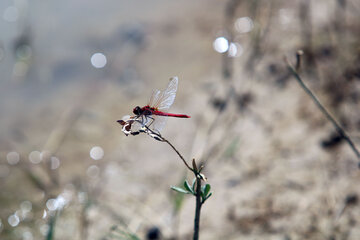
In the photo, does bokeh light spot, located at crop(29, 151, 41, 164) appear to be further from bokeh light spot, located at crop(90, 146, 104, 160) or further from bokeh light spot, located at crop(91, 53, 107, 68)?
bokeh light spot, located at crop(91, 53, 107, 68)

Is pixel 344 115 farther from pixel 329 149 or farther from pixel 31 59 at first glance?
pixel 31 59

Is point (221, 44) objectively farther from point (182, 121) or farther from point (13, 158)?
point (13, 158)

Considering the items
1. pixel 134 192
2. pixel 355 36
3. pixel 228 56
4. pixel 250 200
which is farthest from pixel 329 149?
pixel 228 56

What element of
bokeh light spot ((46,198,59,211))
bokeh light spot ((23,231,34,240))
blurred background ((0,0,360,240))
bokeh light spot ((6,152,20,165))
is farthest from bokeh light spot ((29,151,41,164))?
bokeh light spot ((23,231,34,240))

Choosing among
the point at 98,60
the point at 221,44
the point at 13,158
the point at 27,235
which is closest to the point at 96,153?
the point at 13,158

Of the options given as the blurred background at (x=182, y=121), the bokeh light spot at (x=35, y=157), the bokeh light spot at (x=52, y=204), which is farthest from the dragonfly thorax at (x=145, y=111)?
the bokeh light spot at (x=35, y=157)

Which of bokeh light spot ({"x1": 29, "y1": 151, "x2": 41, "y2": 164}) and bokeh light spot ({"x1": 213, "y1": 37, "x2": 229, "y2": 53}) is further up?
bokeh light spot ({"x1": 213, "y1": 37, "x2": 229, "y2": 53})

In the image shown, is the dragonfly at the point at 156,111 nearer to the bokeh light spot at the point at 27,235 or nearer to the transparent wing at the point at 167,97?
the transparent wing at the point at 167,97
